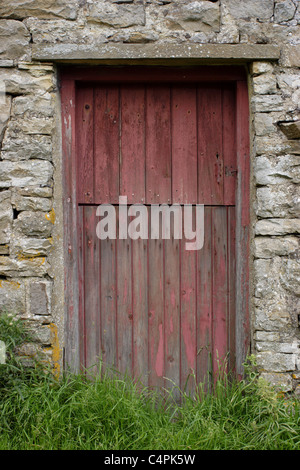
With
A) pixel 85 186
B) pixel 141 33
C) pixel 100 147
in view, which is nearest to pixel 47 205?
pixel 85 186

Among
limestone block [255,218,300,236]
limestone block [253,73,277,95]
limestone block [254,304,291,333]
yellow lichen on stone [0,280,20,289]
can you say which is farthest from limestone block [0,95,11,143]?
limestone block [254,304,291,333]

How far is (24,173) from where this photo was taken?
8.83 ft

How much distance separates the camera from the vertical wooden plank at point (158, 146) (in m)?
2.97

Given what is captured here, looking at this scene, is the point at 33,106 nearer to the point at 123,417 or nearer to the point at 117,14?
the point at 117,14

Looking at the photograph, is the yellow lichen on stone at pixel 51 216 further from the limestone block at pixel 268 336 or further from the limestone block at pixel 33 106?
the limestone block at pixel 268 336

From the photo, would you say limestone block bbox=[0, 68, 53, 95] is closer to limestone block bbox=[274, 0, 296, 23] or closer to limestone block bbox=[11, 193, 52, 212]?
limestone block bbox=[11, 193, 52, 212]

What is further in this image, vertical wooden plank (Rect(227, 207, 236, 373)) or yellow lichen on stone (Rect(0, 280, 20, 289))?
vertical wooden plank (Rect(227, 207, 236, 373))

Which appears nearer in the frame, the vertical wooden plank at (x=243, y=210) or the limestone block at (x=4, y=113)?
the limestone block at (x=4, y=113)

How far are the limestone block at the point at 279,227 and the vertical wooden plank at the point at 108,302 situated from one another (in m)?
1.02

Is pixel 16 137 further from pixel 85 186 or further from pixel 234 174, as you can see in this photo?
pixel 234 174

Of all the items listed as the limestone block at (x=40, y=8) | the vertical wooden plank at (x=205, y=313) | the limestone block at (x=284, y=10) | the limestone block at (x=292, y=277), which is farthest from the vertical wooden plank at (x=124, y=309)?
the limestone block at (x=284, y=10)

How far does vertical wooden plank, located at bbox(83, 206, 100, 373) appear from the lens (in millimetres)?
2967

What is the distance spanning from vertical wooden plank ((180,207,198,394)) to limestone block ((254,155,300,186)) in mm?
796

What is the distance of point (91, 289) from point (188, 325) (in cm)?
73
